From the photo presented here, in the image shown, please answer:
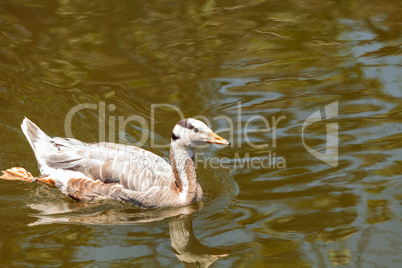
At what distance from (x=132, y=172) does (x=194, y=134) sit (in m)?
1.09

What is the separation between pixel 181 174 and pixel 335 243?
8.08ft

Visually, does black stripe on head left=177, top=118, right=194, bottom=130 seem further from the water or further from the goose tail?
the goose tail

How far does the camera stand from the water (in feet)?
20.7

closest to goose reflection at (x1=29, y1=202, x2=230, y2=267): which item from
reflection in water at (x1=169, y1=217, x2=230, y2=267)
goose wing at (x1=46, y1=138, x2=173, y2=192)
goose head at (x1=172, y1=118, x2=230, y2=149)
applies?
reflection in water at (x1=169, y1=217, x2=230, y2=267)

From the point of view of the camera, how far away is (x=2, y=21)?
12383 millimetres

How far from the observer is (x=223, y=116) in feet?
30.8

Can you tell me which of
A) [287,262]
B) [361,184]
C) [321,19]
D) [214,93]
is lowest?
[287,262]

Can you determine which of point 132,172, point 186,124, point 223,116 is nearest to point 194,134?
point 186,124

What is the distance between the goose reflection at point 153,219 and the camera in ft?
20.4

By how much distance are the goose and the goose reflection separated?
0.61 feet

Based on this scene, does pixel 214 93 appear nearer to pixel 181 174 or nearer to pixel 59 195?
pixel 181 174

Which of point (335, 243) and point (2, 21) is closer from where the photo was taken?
point (335, 243)

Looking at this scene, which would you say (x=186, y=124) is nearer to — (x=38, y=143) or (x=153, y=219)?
(x=153, y=219)

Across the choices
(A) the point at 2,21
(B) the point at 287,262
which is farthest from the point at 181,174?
(A) the point at 2,21
